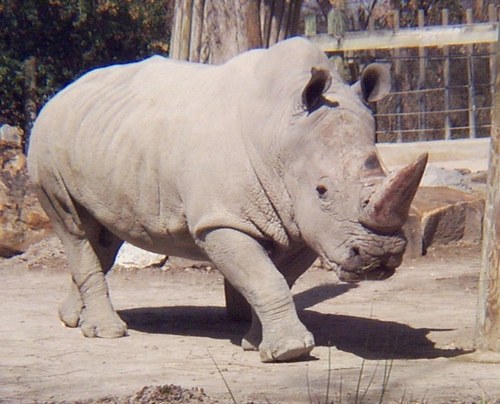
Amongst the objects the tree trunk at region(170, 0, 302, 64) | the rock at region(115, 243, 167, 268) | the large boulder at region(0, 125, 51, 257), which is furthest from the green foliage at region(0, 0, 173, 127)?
the tree trunk at region(170, 0, 302, 64)

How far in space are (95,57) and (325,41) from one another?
15.0 ft

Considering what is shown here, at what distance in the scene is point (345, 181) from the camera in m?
6.25

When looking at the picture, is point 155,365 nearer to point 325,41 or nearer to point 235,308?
point 235,308

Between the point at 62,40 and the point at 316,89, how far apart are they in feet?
32.5

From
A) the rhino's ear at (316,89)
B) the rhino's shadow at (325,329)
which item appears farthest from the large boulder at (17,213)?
the rhino's ear at (316,89)

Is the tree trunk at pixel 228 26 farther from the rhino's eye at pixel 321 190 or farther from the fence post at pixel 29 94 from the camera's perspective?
the fence post at pixel 29 94

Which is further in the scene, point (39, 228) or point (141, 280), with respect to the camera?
point (39, 228)

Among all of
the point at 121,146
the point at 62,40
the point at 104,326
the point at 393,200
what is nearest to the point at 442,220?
the point at 104,326

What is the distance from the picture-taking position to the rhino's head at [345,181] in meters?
5.98

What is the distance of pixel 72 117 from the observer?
7984mm

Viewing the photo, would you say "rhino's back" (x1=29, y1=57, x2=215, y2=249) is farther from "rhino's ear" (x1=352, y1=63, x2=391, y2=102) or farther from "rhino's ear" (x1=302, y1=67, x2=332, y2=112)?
"rhino's ear" (x1=352, y1=63, x2=391, y2=102)

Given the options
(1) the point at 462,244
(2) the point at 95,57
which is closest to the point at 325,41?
(1) the point at 462,244

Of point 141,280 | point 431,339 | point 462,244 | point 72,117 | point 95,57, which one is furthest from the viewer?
point 95,57

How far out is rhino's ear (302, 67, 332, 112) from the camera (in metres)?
6.49
